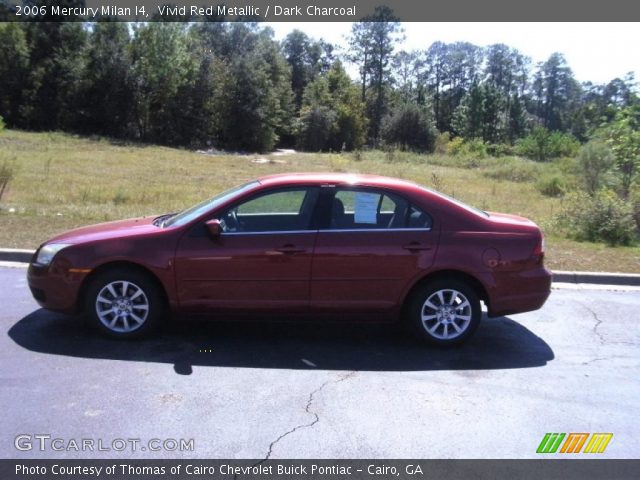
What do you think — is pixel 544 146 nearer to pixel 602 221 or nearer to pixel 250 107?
pixel 250 107

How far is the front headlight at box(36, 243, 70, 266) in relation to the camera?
5504 millimetres

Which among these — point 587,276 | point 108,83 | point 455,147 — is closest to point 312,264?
point 587,276

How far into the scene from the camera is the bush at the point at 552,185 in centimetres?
2280

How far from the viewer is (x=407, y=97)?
82.3 meters

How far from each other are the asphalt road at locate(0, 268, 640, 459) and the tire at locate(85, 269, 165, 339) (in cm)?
14

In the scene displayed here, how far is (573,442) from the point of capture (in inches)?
157

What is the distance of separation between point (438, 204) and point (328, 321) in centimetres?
150

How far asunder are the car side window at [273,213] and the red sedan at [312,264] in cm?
1

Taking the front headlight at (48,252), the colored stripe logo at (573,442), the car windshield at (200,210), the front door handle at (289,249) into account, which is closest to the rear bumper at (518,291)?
the colored stripe logo at (573,442)

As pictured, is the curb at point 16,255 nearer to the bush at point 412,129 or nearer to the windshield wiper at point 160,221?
the windshield wiper at point 160,221

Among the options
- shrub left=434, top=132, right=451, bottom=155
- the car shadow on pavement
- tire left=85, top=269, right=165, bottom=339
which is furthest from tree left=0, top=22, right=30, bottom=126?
tire left=85, top=269, right=165, bottom=339

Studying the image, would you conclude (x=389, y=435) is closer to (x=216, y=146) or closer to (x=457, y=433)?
(x=457, y=433)

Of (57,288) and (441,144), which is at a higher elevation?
(441,144)

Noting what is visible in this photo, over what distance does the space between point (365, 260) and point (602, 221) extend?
7568 millimetres
